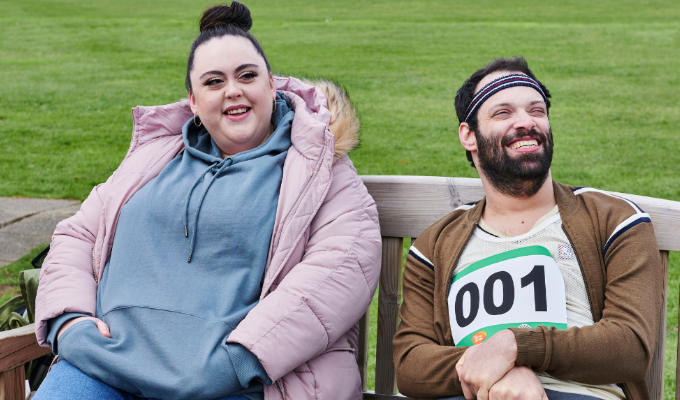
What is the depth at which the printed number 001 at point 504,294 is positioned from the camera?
272 centimetres

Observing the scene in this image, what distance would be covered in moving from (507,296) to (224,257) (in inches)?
38.4

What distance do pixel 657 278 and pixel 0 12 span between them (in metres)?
24.4

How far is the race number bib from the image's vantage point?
106 inches

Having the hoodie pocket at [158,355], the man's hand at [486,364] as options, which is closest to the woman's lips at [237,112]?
the hoodie pocket at [158,355]

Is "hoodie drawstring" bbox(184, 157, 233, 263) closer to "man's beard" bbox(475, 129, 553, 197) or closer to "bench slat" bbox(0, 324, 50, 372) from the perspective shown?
"bench slat" bbox(0, 324, 50, 372)

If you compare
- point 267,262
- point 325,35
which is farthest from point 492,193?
point 325,35

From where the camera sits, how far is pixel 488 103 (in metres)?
2.96

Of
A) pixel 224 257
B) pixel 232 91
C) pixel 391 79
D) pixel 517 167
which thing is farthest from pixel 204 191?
pixel 391 79

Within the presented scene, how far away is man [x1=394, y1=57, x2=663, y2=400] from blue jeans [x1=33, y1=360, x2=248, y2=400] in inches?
27.9

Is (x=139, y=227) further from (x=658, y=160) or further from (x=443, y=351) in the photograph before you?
(x=658, y=160)

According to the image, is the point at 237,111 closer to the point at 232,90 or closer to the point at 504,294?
the point at 232,90

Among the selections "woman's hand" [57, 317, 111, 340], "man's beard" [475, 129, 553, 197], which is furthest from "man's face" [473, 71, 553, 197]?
"woman's hand" [57, 317, 111, 340]

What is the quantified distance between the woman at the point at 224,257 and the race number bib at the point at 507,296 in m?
0.36

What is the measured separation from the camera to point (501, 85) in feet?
9.70
